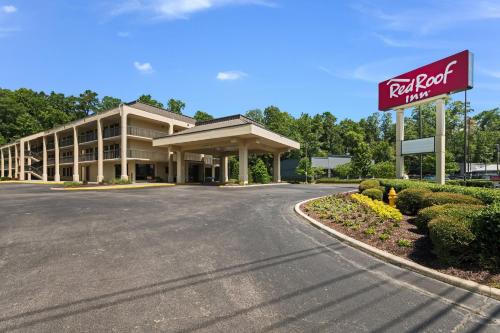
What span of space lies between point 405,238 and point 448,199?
3.14 meters

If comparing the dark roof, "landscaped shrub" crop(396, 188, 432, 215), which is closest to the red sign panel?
"landscaped shrub" crop(396, 188, 432, 215)

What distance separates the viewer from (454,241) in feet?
16.9

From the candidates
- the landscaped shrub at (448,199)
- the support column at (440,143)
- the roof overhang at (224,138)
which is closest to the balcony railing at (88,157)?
the roof overhang at (224,138)

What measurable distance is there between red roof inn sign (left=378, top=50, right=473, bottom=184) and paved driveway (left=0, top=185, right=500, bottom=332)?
18123mm

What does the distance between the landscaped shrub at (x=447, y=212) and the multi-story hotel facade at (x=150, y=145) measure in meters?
20.4

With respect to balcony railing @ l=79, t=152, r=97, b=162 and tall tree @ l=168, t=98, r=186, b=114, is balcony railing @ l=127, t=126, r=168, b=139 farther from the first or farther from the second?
tall tree @ l=168, t=98, r=186, b=114

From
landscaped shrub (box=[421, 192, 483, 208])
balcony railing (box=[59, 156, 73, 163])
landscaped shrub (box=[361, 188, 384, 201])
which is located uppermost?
balcony railing (box=[59, 156, 73, 163])

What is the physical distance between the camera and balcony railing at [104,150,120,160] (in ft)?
117

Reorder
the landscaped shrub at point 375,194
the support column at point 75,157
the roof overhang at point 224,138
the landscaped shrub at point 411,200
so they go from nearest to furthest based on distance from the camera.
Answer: the landscaped shrub at point 411,200 → the landscaped shrub at point 375,194 → the roof overhang at point 224,138 → the support column at point 75,157

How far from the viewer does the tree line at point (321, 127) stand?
5784cm

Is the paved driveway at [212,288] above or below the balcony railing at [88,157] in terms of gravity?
below

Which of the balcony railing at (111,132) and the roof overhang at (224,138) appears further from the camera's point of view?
the balcony railing at (111,132)

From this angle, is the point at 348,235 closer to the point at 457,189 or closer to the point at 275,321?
the point at 275,321

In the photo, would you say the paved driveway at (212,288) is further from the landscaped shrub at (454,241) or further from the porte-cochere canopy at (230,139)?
the porte-cochere canopy at (230,139)
